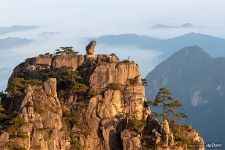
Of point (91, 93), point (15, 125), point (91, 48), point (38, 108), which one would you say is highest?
point (91, 48)

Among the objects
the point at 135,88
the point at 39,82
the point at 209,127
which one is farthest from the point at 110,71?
the point at 209,127

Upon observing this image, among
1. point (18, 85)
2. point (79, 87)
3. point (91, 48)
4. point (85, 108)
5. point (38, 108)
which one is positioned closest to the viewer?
point (38, 108)

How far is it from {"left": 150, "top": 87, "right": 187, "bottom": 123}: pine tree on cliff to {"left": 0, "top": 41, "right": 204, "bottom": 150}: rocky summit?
1.90m

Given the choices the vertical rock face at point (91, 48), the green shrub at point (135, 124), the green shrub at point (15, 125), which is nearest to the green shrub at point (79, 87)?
the vertical rock face at point (91, 48)

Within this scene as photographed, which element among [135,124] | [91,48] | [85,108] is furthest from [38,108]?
[91,48]

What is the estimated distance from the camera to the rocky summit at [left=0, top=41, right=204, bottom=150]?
6775 cm

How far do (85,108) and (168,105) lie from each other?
10408 millimetres

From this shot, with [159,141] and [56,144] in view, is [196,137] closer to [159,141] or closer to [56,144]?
[159,141]

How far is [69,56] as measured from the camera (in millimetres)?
Answer: 76062

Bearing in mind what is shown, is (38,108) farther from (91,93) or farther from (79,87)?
(91,93)

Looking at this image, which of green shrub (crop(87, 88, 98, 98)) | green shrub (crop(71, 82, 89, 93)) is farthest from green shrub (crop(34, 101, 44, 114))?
green shrub (crop(87, 88, 98, 98))

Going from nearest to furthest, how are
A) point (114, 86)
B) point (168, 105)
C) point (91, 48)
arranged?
point (114, 86), point (168, 105), point (91, 48)

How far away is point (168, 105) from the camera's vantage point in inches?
3012

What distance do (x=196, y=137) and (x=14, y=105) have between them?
Answer: 20.7m
